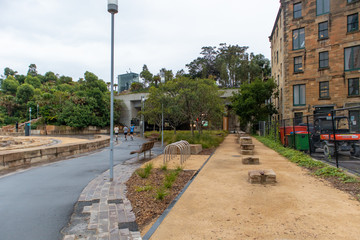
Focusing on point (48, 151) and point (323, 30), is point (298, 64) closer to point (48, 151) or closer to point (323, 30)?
point (323, 30)

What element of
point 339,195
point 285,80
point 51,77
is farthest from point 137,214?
point 51,77

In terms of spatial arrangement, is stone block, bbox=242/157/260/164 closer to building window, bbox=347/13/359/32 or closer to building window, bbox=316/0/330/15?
building window, bbox=347/13/359/32

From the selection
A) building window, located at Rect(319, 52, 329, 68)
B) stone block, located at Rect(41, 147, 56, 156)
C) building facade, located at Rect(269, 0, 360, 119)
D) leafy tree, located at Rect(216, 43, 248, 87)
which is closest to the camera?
stone block, located at Rect(41, 147, 56, 156)

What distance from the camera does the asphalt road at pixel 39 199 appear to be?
372 centimetres

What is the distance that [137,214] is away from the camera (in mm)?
4285

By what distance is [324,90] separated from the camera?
24828mm

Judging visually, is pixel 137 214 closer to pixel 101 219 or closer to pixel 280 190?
pixel 101 219

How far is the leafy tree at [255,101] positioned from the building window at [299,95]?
4.04m

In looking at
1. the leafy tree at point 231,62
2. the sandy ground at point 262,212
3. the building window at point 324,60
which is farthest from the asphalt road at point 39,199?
the leafy tree at point 231,62

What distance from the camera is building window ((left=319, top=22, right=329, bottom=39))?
24.6 meters

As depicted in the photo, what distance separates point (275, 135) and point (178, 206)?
15.3 metres

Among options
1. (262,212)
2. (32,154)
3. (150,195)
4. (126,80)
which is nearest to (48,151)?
(32,154)

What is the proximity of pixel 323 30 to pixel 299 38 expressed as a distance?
7.55 ft

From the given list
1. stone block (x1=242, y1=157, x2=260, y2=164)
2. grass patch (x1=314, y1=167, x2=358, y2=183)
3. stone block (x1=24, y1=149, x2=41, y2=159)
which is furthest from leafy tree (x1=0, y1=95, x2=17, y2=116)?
grass patch (x1=314, y1=167, x2=358, y2=183)
